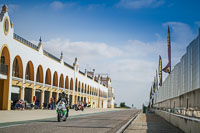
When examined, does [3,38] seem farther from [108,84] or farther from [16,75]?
[108,84]

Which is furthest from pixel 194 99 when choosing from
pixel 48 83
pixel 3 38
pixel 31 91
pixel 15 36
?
pixel 48 83

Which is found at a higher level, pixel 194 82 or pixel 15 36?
pixel 15 36

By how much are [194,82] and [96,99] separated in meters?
84.6

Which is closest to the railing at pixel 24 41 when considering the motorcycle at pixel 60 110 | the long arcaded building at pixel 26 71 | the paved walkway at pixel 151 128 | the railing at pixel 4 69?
the long arcaded building at pixel 26 71

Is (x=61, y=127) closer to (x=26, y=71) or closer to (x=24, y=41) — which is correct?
(x=24, y=41)

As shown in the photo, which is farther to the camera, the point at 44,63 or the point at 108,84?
the point at 108,84

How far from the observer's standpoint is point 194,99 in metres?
11.0

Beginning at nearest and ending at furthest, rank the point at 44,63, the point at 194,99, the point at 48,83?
the point at 194,99
the point at 44,63
the point at 48,83

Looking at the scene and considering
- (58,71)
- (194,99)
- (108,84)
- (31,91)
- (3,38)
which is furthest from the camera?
(108,84)

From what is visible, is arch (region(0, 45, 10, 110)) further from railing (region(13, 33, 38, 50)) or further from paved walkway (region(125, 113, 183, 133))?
paved walkway (region(125, 113, 183, 133))

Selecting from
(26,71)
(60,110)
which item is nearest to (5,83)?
(26,71)

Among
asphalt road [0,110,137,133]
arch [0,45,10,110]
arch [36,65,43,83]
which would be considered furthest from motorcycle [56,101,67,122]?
arch [36,65,43,83]

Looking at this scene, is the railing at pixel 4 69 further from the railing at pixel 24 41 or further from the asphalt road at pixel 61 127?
the asphalt road at pixel 61 127

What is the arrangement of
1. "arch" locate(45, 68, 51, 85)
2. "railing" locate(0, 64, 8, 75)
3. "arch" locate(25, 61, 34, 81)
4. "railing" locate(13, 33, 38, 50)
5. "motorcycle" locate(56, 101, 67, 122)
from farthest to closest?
"arch" locate(45, 68, 51, 85) < "arch" locate(25, 61, 34, 81) < "railing" locate(13, 33, 38, 50) < "railing" locate(0, 64, 8, 75) < "motorcycle" locate(56, 101, 67, 122)
